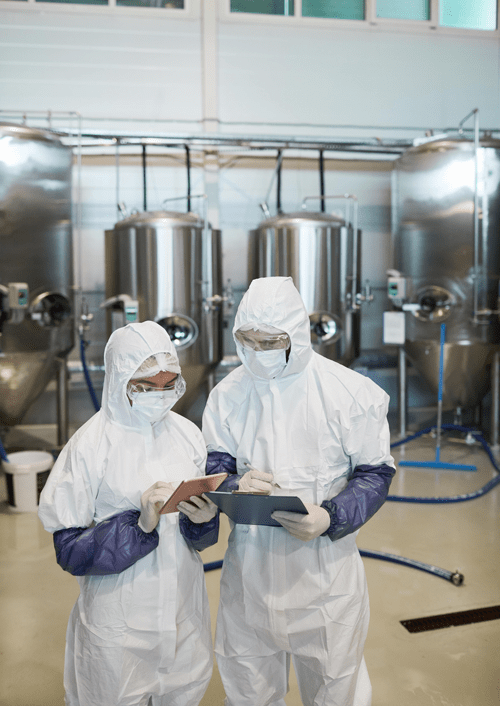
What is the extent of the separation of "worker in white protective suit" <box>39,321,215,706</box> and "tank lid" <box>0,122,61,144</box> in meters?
2.63

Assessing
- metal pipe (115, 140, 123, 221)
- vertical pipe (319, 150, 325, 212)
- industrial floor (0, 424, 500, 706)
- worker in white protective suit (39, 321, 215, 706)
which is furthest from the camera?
vertical pipe (319, 150, 325, 212)

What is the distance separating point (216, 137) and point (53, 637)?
10.6 ft

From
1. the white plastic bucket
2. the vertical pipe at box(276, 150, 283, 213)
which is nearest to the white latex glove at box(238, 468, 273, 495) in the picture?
the white plastic bucket

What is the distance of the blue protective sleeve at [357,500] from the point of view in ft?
3.95

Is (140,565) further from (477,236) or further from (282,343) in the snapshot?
(477,236)

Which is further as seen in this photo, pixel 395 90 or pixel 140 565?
pixel 395 90

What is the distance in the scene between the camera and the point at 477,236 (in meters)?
3.71

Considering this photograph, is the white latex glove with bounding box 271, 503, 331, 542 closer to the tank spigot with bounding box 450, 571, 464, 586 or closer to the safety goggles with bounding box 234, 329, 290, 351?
the safety goggles with bounding box 234, 329, 290, 351

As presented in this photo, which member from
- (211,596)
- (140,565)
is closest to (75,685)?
(140,565)

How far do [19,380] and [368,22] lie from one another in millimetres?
3627

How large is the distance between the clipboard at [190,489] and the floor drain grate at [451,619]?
4.23 feet

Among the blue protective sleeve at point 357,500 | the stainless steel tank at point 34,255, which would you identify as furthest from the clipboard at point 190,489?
the stainless steel tank at point 34,255

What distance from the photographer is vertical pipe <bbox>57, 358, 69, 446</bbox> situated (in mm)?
3809

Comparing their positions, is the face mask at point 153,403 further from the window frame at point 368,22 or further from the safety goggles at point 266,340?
the window frame at point 368,22
